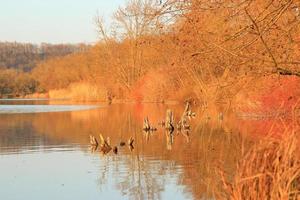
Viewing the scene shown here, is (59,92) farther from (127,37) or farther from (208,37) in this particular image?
(208,37)

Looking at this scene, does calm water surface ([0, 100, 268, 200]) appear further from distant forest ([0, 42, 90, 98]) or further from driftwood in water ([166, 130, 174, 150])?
distant forest ([0, 42, 90, 98])

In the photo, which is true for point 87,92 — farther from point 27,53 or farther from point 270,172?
point 27,53

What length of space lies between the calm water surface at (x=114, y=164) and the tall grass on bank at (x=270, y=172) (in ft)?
2.57

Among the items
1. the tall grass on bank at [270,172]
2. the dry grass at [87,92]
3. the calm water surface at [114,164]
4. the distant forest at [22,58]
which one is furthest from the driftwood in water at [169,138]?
the distant forest at [22,58]

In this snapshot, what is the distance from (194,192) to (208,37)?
465 centimetres

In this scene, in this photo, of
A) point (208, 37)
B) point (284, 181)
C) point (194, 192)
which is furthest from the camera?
point (194, 192)

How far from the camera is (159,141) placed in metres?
21.0

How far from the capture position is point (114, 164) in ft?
51.6

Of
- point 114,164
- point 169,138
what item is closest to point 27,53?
point 169,138

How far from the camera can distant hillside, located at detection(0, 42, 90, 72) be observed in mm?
122531

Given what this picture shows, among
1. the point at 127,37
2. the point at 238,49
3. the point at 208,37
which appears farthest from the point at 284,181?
the point at 127,37

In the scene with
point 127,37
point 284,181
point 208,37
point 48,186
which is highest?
point 127,37

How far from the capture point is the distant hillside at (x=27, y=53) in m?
123

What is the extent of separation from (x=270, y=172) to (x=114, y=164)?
10158 mm
